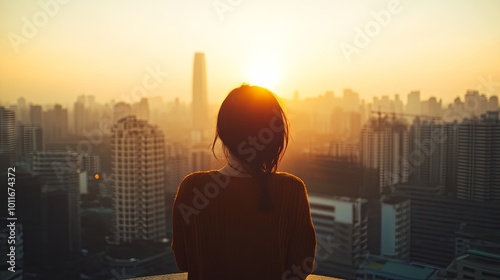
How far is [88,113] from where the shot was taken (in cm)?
525

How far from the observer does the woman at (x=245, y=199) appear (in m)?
0.70

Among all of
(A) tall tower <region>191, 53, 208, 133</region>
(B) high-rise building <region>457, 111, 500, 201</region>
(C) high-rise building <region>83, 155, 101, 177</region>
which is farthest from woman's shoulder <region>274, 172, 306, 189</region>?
(B) high-rise building <region>457, 111, 500, 201</region>

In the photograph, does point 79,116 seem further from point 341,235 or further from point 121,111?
point 341,235

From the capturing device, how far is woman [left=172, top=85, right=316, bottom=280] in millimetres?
698

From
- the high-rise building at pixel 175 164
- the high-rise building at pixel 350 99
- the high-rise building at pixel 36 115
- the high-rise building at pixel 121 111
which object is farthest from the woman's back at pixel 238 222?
the high-rise building at pixel 350 99

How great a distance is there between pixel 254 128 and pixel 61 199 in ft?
15.5

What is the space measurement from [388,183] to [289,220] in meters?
6.18

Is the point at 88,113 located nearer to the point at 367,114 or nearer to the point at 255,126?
the point at 367,114

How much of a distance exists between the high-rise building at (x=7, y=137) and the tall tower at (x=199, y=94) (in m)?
2.50

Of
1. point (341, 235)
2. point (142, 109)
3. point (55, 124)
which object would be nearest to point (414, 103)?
point (341, 235)

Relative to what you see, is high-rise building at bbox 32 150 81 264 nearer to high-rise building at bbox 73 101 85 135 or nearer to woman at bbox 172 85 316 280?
high-rise building at bbox 73 101 85 135

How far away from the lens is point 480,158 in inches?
214

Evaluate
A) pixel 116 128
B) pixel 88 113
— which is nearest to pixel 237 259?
pixel 88 113

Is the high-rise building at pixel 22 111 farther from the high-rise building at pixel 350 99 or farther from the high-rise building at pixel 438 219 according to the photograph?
Result: the high-rise building at pixel 438 219
